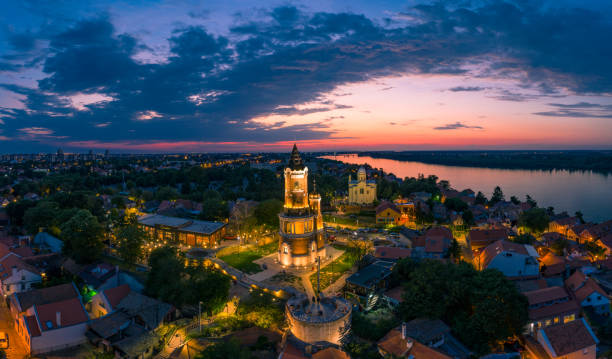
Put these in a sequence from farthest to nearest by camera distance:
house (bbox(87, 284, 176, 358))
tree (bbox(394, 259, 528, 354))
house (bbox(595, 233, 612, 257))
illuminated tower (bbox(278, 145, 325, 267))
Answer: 1. house (bbox(595, 233, 612, 257))
2. illuminated tower (bbox(278, 145, 325, 267))
3. house (bbox(87, 284, 176, 358))
4. tree (bbox(394, 259, 528, 354))

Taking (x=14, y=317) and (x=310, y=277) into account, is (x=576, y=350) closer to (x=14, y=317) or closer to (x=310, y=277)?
(x=310, y=277)

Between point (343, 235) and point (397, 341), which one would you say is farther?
point (343, 235)

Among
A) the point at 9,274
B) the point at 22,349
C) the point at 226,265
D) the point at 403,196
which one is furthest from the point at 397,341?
the point at 403,196

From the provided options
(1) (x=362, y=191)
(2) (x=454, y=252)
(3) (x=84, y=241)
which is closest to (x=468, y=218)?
(2) (x=454, y=252)

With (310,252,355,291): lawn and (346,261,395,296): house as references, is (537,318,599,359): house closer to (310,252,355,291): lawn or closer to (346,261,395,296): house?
(346,261,395,296): house

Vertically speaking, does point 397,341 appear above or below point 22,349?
above

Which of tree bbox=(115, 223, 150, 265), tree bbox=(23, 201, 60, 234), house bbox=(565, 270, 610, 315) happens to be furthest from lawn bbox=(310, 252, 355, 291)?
tree bbox=(23, 201, 60, 234)
